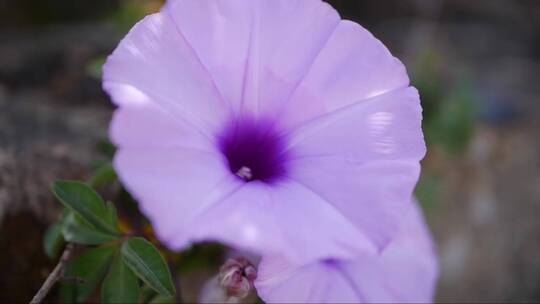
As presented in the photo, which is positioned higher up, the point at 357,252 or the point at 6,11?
the point at 357,252

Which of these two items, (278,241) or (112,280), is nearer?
(278,241)

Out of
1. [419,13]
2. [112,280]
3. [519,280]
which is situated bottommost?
[519,280]

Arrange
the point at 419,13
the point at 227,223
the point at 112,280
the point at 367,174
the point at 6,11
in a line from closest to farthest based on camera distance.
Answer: the point at 227,223
the point at 367,174
the point at 112,280
the point at 6,11
the point at 419,13

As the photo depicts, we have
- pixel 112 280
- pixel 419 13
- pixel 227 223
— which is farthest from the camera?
pixel 419 13

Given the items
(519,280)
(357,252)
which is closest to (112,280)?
(357,252)

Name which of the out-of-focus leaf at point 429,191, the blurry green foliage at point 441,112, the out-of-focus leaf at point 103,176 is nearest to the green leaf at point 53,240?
the out-of-focus leaf at point 103,176

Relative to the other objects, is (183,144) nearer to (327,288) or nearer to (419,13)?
(327,288)
